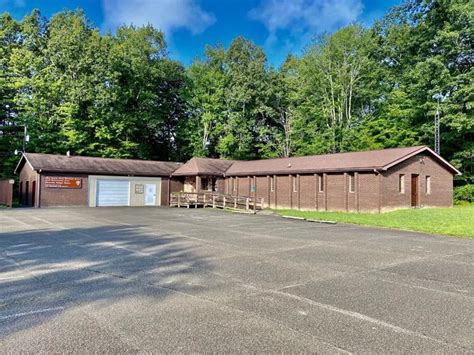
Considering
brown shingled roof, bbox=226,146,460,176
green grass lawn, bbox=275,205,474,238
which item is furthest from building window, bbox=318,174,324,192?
green grass lawn, bbox=275,205,474,238

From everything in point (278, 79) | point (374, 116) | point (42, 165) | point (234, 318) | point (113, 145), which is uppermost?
point (278, 79)

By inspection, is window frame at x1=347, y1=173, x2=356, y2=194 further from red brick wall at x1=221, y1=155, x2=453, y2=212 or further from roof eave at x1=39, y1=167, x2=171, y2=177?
roof eave at x1=39, y1=167, x2=171, y2=177

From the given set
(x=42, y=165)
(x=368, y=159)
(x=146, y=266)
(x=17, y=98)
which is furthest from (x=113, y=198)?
(x=146, y=266)

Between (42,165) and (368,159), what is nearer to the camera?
(368,159)

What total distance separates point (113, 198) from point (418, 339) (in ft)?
88.3

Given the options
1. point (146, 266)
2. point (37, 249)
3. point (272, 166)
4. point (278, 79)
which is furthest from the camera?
point (278, 79)

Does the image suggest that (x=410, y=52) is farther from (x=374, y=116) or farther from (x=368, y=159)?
(x=368, y=159)

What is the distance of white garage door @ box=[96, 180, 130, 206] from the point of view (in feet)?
90.9

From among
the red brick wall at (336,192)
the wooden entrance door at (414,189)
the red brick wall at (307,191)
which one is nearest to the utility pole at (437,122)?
the wooden entrance door at (414,189)

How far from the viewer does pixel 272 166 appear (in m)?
28.0

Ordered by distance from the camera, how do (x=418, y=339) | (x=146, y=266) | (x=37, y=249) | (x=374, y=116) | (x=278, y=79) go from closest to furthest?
(x=418, y=339) < (x=146, y=266) < (x=37, y=249) < (x=374, y=116) < (x=278, y=79)

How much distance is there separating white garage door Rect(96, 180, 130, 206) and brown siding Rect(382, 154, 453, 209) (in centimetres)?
1887

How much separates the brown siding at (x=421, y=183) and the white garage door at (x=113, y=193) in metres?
18.9

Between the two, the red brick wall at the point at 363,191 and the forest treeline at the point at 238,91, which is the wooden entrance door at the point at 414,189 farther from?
the forest treeline at the point at 238,91
